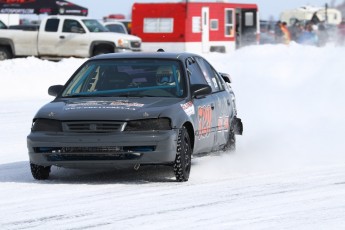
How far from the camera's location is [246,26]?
153 ft

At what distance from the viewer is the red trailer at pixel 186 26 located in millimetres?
41594

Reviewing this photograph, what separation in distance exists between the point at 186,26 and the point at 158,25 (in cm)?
137

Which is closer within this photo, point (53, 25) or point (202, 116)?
point (202, 116)

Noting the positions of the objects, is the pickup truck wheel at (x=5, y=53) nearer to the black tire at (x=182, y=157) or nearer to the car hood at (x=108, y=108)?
the car hood at (x=108, y=108)

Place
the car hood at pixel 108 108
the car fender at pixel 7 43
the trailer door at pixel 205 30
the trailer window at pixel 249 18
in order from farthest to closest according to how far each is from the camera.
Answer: the trailer window at pixel 249 18 → the trailer door at pixel 205 30 → the car fender at pixel 7 43 → the car hood at pixel 108 108

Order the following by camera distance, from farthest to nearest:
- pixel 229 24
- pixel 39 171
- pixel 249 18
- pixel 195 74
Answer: pixel 249 18
pixel 229 24
pixel 195 74
pixel 39 171

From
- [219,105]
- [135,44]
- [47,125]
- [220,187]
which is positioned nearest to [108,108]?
[47,125]

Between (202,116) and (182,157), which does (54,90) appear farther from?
(182,157)

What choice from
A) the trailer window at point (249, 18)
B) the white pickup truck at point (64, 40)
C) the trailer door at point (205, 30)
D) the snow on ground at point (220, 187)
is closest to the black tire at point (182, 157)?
the snow on ground at point (220, 187)

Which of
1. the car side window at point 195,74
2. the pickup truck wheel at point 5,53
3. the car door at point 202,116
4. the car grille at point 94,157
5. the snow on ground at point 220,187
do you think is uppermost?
the car side window at point 195,74

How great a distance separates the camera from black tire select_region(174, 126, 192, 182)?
32.0 feet

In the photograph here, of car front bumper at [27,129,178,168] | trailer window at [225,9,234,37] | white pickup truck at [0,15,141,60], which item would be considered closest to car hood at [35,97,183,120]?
car front bumper at [27,129,178,168]

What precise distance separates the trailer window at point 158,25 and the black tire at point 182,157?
105 feet

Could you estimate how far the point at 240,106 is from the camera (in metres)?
18.4
